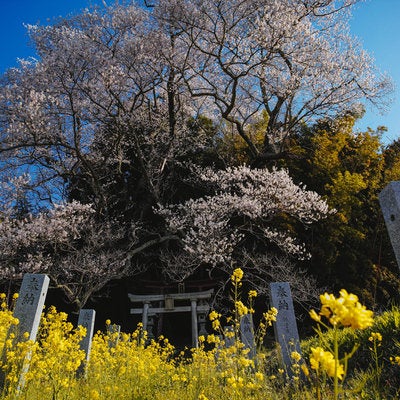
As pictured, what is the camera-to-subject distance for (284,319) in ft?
16.1

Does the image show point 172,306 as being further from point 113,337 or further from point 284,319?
point 284,319

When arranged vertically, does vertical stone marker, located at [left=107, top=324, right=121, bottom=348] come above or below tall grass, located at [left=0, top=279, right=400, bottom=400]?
above

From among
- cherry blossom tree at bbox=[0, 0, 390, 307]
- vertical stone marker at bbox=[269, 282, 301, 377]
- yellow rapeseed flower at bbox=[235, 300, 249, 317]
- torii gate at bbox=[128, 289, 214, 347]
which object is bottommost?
yellow rapeseed flower at bbox=[235, 300, 249, 317]

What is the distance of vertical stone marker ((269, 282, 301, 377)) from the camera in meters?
4.75

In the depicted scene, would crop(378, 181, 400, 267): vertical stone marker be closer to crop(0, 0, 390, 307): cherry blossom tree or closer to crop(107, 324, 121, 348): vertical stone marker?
crop(107, 324, 121, 348): vertical stone marker

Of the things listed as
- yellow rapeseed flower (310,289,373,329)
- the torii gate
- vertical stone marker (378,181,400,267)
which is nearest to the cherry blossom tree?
the torii gate

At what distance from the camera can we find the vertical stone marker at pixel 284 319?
4.75 meters

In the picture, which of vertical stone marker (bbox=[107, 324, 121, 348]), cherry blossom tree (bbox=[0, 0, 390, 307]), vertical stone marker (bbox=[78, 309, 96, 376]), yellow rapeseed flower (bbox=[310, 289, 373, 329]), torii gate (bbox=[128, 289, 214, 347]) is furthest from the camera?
torii gate (bbox=[128, 289, 214, 347])

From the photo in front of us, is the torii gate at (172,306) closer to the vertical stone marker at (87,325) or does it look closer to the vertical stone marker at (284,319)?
the vertical stone marker at (87,325)

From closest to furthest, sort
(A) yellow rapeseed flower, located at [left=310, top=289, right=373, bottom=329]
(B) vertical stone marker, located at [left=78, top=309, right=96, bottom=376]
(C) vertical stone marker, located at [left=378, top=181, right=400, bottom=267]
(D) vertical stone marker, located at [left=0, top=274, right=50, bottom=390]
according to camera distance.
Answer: (A) yellow rapeseed flower, located at [left=310, top=289, right=373, bottom=329], (C) vertical stone marker, located at [left=378, top=181, right=400, bottom=267], (D) vertical stone marker, located at [left=0, top=274, right=50, bottom=390], (B) vertical stone marker, located at [left=78, top=309, right=96, bottom=376]

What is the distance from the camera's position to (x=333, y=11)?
32.5 feet

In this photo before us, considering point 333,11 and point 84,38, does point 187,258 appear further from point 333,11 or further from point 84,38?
point 333,11

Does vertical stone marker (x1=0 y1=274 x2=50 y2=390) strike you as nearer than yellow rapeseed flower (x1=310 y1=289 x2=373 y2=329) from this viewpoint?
No

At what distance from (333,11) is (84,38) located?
292 inches
